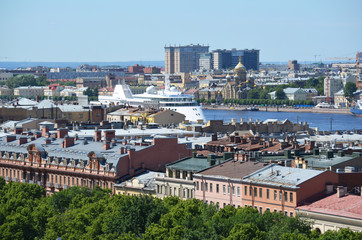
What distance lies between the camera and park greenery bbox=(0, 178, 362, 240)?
91.5 feet

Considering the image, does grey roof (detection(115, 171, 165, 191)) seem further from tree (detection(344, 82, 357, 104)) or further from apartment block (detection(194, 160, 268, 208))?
tree (detection(344, 82, 357, 104))

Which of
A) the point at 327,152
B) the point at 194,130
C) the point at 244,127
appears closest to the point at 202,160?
the point at 327,152

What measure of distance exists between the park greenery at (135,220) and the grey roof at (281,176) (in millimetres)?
1949

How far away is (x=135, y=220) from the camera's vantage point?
31.2 m

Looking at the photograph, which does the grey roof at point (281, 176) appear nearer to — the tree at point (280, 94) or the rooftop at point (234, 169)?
the rooftop at point (234, 169)

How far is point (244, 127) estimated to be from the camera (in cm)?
7400

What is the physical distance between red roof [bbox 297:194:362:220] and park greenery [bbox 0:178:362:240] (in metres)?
0.94

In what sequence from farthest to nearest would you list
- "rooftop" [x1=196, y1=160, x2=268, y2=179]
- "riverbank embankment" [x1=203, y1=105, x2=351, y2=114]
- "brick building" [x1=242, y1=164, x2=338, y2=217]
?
"riverbank embankment" [x1=203, y1=105, x2=351, y2=114], "rooftop" [x1=196, y1=160, x2=268, y2=179], "brick building" [x1=242, y1=164, x2=338, y2=217]

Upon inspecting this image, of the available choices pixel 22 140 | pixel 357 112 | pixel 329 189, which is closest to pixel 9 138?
pixel 22 140

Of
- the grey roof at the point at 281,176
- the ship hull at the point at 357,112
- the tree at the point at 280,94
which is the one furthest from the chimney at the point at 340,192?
the tree at the point at 280,94

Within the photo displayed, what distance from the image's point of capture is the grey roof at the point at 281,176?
3212cm

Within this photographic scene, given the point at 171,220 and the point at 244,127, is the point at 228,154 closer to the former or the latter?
the point at 171,220

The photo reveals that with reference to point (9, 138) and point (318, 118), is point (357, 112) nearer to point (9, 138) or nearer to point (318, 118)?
point (318, 118)

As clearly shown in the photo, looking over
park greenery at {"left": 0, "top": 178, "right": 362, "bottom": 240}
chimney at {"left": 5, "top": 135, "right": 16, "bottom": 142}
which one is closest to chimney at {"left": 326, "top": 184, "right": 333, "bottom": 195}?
park greenery at {"left": 0, "top": 178, "right": 362, "bottom": 240}
